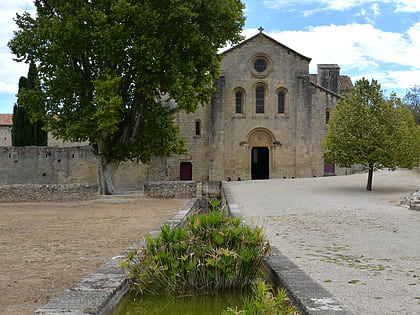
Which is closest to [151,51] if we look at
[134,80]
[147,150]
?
[134,80]

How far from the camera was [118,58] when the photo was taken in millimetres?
19016

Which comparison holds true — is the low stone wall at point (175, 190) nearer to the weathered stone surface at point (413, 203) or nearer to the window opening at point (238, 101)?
the weathered stone surface at point (413, 203)

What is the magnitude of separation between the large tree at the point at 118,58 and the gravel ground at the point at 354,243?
6.70m

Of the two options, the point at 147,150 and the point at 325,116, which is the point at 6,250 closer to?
the point at 147,150

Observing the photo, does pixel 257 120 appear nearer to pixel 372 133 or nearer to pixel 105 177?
pixel 372 133

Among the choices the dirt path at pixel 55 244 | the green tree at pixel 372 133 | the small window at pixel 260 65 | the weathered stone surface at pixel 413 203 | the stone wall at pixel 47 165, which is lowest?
the dirt path at pixel 55 244

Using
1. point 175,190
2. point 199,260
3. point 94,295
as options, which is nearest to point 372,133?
point 175,190

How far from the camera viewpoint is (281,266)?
15.8 feet

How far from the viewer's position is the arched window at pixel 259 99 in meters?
32.0

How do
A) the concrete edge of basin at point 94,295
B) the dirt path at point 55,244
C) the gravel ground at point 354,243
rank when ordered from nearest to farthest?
the concrete edge of basin at point 94,295
the gravel ground at point 354,243
the dirt path at point 55,244

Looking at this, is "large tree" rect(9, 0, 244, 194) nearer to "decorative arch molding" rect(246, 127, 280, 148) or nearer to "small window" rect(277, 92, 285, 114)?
"decorative arch molding" rect(246, 127, 280, 148)

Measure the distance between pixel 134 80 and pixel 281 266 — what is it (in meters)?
16.3

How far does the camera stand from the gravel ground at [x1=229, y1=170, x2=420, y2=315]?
457cm

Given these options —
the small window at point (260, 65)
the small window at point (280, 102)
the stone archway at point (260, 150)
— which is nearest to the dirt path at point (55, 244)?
the stone archway at point (260, 150)
